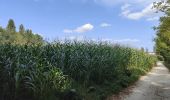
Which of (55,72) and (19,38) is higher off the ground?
(19,38)

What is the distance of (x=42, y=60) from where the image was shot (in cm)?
997

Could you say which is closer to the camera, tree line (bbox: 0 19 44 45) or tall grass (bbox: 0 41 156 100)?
tall grass (bbox: 0 41 156 100)

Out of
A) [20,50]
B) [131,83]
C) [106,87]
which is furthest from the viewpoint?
[131,83]

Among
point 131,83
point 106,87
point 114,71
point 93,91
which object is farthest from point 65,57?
point 131,83

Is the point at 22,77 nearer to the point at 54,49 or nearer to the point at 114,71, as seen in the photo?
the point at 54,49

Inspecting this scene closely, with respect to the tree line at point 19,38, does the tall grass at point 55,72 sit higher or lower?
lower

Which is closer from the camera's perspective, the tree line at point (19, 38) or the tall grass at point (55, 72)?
the tall grass at point (55, 72)

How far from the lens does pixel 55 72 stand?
31.2 feet

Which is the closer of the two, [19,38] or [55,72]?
[55,72]

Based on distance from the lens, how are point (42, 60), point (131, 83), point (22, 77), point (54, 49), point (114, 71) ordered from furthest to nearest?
point (131, 83) → point (114, 71) → point (54, 49) → point (42, 60) → point (22, 77)

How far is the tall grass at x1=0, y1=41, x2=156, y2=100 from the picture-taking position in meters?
8.35

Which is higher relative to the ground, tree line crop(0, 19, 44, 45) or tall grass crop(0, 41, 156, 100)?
tree line crop(0, 19, 44, 45)

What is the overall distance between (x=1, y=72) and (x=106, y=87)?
557 cm

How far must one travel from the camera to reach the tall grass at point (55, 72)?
835 centimetres
